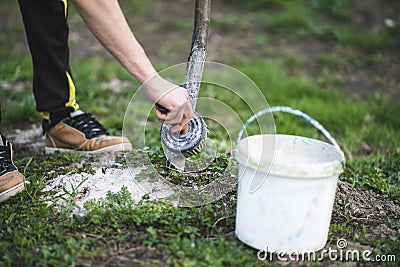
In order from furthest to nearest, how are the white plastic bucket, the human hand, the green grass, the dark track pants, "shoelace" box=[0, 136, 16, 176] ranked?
the dark track pants < "shoelace" box=[0, 136, 16, 176] < the human hand < the green grass < the white plastic bucket

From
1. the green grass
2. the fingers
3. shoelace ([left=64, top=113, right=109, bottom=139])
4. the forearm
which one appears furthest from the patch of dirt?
shoelace ([left=64, top=113, right=109, bottom=139])

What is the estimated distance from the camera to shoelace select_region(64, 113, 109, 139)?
3.32m

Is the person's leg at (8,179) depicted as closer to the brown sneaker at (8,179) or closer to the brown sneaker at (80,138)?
the brown sneaker at (8,179)

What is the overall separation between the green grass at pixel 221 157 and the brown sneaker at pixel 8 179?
0.04 meters

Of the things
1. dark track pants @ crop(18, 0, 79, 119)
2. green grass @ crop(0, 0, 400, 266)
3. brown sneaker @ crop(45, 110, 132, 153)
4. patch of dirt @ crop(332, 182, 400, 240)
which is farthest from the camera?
brown sneaker @ crop(45, 110, 132, 153)

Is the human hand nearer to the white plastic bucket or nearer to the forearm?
the forearm

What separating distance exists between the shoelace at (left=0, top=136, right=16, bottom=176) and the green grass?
0.14 m

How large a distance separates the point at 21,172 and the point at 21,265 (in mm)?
898

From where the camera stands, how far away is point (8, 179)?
104 inches

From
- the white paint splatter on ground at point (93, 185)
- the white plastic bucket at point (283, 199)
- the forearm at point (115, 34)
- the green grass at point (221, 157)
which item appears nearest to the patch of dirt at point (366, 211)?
the green grass at point (221, 157)

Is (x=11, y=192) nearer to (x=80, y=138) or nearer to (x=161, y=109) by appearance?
(x=80, y=138)

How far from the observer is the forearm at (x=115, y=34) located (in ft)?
7.89

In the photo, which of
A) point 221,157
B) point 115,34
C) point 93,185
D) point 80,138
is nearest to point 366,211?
point 221,157

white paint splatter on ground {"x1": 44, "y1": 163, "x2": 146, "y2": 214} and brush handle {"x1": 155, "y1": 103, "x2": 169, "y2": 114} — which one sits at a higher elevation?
brush handle {"x1": 155, "y1": 103, "x2": 169, "y2": 114}
